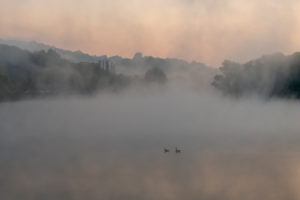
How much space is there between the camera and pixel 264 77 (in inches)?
5586

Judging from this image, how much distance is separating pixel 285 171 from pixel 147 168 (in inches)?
638

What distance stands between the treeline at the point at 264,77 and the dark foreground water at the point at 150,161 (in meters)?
51.9

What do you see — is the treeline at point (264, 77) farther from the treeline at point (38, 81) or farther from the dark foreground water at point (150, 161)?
the treeline at point (38, 81)

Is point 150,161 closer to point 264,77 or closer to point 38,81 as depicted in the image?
point 264,77

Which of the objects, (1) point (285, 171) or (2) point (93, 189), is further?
(1) point (285, 171)

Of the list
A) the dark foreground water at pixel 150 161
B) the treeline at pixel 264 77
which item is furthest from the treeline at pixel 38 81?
the dark foreground water at pixel 150 161

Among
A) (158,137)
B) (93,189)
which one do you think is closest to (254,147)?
(158,137)

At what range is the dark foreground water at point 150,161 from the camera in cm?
3644

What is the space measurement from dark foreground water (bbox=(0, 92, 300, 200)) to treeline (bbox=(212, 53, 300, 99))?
51.9 metres

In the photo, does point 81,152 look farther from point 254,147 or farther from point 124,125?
point 124,125

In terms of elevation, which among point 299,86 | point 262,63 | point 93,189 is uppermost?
point 262,63

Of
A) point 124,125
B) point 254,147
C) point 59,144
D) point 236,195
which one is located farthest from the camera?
point 124,125

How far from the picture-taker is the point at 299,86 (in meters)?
133

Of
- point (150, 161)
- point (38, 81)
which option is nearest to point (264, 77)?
point (150, 161)
